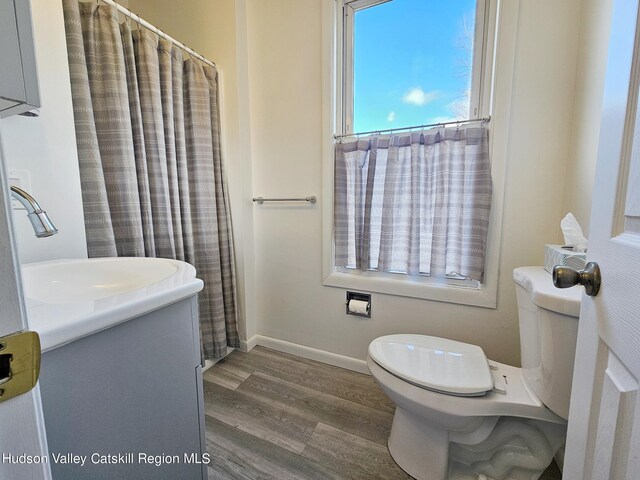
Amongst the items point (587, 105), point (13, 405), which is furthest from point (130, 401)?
point (587, 105)

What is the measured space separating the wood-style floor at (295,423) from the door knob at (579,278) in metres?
0.98

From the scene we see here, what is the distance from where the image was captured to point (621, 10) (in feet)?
1.46

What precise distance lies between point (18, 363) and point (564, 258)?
3.90ft

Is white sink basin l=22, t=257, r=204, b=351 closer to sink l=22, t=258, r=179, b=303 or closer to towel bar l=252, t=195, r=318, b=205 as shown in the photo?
sink l=22, t=258, r=179, b=303

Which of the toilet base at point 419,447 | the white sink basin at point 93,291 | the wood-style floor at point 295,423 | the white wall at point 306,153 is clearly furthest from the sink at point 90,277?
the toilet base at point 419,447

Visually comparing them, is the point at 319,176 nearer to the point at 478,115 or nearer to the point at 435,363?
the point at 478,115

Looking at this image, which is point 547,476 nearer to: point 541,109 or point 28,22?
point 541,109

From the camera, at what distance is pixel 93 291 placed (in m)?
0.84

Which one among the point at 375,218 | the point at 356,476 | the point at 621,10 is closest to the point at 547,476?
the point at 356,476

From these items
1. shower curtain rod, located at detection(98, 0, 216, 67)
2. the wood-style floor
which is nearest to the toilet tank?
the wood-style floor

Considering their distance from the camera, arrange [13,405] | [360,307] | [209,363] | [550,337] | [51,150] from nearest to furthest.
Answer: [13,405]
[550,337]
[51,150]
[360,307]
[209,363]

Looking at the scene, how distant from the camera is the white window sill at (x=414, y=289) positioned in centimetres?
128

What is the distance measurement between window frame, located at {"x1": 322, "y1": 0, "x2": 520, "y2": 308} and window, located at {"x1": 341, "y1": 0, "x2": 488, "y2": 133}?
0.12 feet

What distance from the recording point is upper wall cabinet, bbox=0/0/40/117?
1.22 ft
